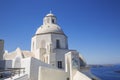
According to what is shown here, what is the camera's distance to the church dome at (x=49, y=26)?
2466cm

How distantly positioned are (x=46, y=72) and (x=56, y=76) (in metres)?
1.46

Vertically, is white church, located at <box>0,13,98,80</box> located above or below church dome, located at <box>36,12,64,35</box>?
below

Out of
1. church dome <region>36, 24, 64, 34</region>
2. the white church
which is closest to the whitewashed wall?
the white church

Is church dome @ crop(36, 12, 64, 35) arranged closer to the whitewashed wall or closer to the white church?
the white church

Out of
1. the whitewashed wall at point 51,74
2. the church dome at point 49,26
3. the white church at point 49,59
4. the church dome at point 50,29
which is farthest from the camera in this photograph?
the church dome at point 49,26

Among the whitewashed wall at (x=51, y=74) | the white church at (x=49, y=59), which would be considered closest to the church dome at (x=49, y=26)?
the white church at (x=49, y=59)

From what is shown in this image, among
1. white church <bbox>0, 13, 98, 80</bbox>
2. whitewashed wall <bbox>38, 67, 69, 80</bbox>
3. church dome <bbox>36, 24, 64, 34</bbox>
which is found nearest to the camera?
whitewashed wall <bbox>38, 67, 69, 80</bbox>

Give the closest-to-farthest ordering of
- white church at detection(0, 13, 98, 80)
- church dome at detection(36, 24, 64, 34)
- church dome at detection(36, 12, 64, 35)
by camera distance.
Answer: white church at detection(0, 13, 98, 80) < church dome at detection(36, 24, 64, 34) < church dome at detection(36, 12, 64, 35)

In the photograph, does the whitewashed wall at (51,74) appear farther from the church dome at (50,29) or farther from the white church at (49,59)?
the church dome at (50,29)

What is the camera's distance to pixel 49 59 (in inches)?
857

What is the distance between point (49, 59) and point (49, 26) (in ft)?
19.4

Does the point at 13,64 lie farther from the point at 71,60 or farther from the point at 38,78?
the point at 71,60

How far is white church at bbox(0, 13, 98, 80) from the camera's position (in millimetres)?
16766

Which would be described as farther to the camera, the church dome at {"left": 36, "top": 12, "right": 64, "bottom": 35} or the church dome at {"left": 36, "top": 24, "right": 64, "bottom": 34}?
the church dome at {"left": 36, "top": 12, "right": 64, "bottom": 35}
